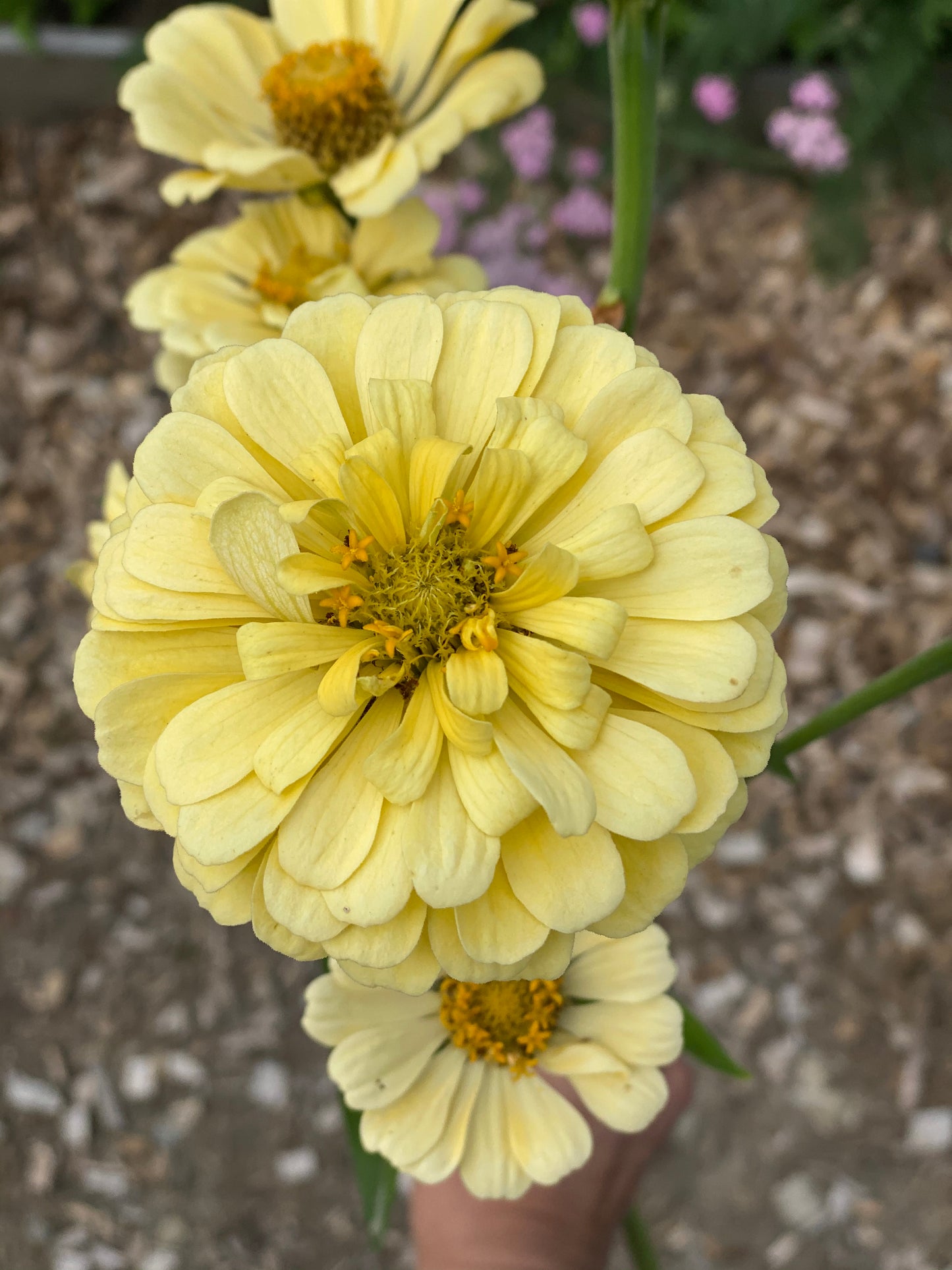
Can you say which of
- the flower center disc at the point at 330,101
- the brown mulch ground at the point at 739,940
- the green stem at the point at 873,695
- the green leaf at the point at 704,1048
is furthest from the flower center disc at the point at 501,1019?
the brown mulch ground at the point at 739,940

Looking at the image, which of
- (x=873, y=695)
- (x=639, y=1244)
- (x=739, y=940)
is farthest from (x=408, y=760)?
(x=739, y=940)

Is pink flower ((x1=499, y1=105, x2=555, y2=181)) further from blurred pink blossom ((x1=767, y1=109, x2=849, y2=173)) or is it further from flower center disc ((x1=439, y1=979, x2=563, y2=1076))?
flower center disc ((x1=439, y1=979, x2=563, y2=1076))

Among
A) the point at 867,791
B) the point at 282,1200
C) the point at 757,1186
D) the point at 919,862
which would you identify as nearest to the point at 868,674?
the point at 867,791

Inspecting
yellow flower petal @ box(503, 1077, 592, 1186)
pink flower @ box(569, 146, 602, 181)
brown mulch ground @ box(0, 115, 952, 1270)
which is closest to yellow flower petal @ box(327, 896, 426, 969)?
yellow flower petal @ box(503, 1077, 592, 1186)

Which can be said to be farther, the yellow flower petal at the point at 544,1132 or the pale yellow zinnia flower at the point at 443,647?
the yellow flower petal at the point at 544,1132

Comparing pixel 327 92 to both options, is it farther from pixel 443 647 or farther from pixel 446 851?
pixel 446 851

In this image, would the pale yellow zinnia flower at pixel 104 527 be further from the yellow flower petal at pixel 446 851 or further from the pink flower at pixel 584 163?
the pink flower at pixel 584 163

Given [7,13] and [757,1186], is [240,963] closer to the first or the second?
[757,1186]

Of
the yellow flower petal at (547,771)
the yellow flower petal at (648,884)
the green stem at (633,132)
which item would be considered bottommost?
the yellow flower petal at (648,884)
